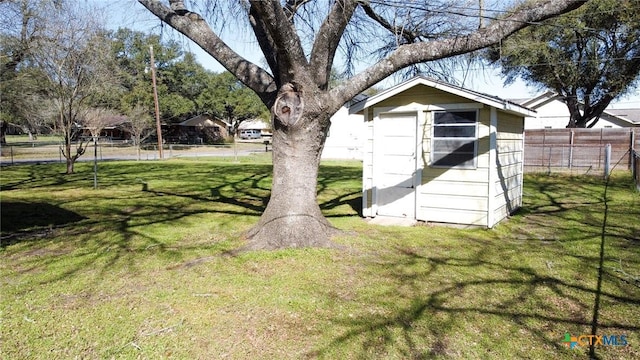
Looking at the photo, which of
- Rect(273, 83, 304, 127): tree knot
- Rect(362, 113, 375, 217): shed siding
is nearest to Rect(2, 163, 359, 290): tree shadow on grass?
Rect(362, 113, 375, 217): shed siding

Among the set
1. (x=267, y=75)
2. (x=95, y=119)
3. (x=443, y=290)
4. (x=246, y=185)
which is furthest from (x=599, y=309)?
(x=95, y=119)

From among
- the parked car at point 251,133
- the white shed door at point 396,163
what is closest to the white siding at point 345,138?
the white shed door at point 396,163

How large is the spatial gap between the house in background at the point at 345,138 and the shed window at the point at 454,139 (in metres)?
18.5

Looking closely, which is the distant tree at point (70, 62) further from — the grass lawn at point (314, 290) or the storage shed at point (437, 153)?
the storage shed at point (437, 153)

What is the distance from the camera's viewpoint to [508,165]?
7.99 meters

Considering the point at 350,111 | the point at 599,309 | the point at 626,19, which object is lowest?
the point at 599,309

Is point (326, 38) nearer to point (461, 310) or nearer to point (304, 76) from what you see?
point (304, 76)

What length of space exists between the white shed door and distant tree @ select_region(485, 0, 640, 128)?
1270 centimetres

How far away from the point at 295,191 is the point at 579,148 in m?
14.9

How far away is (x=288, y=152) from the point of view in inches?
219

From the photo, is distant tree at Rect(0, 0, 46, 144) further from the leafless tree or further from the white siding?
the white siding

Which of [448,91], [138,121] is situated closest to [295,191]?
[448,91]

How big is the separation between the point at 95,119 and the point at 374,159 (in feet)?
70.2

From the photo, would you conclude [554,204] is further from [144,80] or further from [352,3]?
[144,80]
